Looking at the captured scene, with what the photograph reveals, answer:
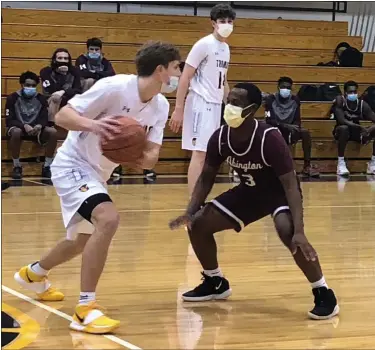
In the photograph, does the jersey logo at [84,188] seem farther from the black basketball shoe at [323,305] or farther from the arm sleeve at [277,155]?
the black basketball shoe at [323,305]

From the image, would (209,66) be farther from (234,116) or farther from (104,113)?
(104,113)

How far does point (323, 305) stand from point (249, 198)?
0.66 metres

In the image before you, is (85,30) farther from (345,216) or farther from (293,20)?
(345,216)

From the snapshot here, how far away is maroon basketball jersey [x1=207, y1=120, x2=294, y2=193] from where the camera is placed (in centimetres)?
400

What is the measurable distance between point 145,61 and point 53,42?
8.55 meters

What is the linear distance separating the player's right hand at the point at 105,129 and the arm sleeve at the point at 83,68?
7431mm

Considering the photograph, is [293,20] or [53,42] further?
[293,20]

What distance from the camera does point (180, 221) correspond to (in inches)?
162

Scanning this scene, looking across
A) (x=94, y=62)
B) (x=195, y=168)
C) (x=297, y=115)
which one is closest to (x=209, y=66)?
(x=195, y=168)

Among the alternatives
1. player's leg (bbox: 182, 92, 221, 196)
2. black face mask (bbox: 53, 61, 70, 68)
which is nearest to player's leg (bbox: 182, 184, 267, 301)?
player's leg (bbox: 182, 92, 221, 196)

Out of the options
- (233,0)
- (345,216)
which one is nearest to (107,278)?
(345,216)

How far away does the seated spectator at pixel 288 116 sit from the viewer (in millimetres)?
11445

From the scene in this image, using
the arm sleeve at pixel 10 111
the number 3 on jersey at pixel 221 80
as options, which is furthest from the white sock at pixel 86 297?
the arm sleeve at pixel 10 111

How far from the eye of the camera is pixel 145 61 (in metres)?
3.90
